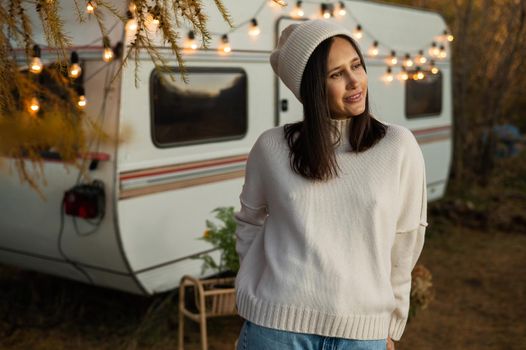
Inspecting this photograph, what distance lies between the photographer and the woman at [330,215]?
6.14ft

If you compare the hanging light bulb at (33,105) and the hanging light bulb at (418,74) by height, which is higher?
the hanging light bulb at (33,105)

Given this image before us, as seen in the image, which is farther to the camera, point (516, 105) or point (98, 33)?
point (516, 105)

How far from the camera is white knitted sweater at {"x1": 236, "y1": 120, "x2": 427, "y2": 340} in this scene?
186 centimetres

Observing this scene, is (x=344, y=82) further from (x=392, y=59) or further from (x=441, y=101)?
(x=441, y=101)

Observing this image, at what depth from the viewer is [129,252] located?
435cm

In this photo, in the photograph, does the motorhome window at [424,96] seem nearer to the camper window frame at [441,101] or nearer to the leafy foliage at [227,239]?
the camper window frame at [441,101]

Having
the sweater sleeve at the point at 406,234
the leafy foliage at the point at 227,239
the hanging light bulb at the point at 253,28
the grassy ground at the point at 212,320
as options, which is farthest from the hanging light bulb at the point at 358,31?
the sweater sleeve at the point at 406,234

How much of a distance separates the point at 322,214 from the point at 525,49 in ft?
27.7

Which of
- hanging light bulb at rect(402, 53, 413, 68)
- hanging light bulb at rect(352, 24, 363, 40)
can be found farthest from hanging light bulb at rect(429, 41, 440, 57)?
hanging light bulb at rect(352, 24, 363, 40)

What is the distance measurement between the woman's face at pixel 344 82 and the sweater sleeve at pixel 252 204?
0.26 metres

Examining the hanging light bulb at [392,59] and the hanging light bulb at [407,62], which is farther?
the hanging light bulb at [407,62]

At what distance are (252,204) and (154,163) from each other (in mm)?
2399

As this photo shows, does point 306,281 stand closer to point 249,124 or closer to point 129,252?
point 129,252

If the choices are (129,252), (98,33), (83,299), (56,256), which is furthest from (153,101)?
(83,299)
